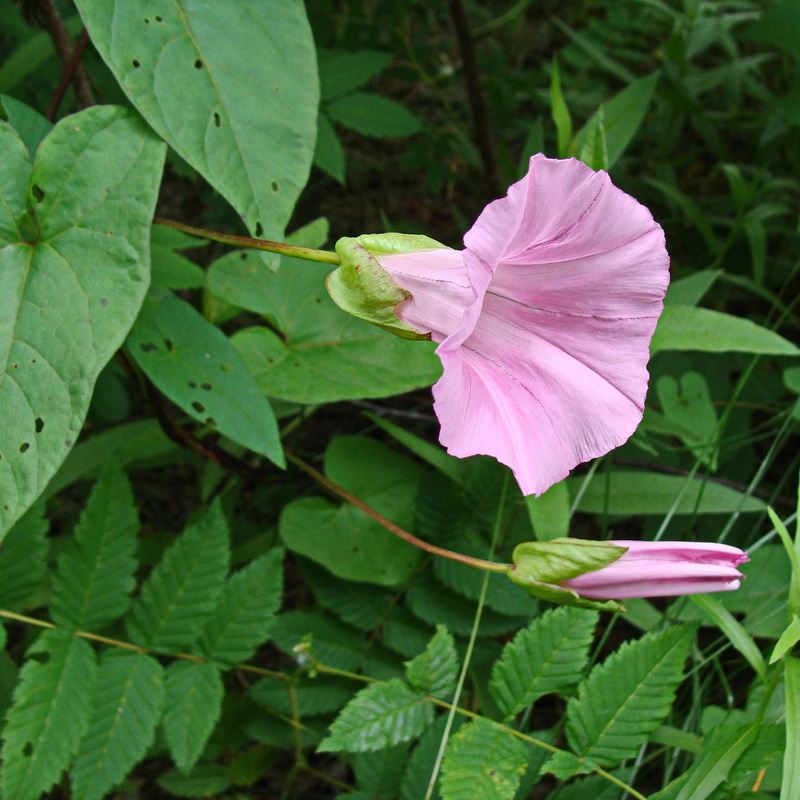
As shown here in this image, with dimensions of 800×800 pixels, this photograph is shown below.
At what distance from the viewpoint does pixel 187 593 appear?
121cm

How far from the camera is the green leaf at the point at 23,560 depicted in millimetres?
1198

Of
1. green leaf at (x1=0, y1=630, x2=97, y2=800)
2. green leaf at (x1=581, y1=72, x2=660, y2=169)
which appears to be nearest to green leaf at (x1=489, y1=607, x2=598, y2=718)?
green leaf at (x1=0, y1=630, x2=97, y2=800)

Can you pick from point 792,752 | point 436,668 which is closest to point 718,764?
point 792,752

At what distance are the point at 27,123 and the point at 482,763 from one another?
1073 millimetres

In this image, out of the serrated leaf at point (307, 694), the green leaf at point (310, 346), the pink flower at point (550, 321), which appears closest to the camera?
the pink flower at point (550, 321)

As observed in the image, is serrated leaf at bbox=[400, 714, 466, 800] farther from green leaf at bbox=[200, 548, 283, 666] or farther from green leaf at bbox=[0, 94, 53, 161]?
green leaf at bbox=[0, 94, 53, 161]

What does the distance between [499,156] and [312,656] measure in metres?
1.44

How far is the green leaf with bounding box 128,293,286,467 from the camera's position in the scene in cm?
105

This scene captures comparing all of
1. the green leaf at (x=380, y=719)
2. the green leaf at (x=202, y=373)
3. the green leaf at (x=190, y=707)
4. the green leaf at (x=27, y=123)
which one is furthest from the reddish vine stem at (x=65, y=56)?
the green leaf at (x=380, y=719)

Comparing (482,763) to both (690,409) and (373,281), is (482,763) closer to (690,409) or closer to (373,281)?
(373,281)

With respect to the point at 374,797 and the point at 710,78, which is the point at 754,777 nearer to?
the point at 374,797

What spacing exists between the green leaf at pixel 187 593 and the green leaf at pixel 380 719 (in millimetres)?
302

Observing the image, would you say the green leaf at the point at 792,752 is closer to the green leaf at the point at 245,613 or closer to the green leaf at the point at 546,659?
the green leaf at the point at 546,659

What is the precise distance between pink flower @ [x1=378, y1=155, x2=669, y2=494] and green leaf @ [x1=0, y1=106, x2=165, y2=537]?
34 cm
